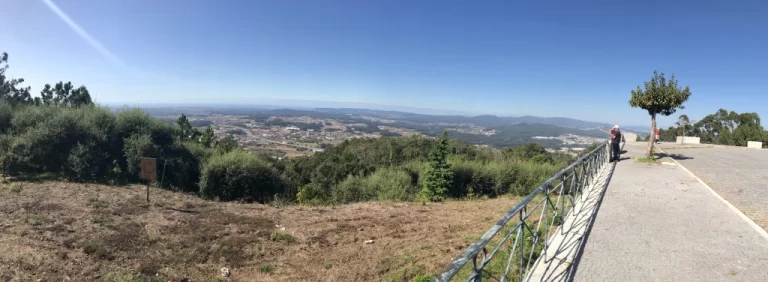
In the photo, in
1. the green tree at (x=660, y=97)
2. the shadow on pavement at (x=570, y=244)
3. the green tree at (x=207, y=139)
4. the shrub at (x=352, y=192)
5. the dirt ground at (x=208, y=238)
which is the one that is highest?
the green tree at (x=660, y=97)

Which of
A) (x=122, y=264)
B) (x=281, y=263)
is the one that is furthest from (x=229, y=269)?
(x=122, y=264)

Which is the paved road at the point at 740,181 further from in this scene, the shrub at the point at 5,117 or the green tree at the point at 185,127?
the shrub at the point at 5,117

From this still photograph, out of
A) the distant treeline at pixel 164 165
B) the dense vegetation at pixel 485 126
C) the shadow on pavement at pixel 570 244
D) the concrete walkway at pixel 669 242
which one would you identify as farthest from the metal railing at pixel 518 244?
the dense vegetation at pixel 485 126

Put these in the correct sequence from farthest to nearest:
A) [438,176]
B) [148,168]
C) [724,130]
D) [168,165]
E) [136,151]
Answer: [724,130] < [438,176] < [168,165] < [136,151] < [148,168]

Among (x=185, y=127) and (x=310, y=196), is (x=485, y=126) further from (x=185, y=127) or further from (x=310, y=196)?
(x=310, y=196)

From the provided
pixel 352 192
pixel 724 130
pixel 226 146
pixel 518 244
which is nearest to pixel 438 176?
pixel 352 192

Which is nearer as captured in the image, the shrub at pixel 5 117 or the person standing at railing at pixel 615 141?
the person standing at railing at pixel 615 141

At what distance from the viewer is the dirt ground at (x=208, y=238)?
613 cm

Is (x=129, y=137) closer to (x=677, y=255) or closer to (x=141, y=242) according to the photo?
(x=141, y=242)

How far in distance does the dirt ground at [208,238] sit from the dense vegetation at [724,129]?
122 ft

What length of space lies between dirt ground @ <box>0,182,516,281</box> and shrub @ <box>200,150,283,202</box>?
9.36 ft

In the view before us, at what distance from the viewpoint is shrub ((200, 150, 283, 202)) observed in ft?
46.3

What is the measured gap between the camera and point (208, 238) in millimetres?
8031

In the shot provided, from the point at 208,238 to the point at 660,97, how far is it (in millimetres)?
14190
